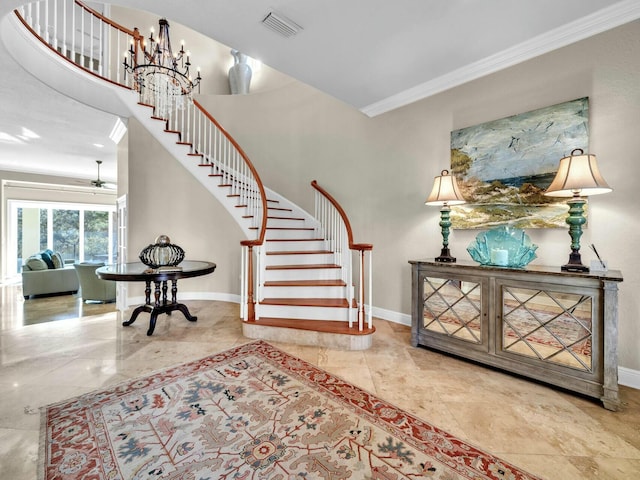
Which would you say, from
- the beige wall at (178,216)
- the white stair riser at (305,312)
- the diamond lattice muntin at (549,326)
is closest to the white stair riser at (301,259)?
the white stair riser at (305,312)

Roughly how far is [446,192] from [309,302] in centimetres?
178

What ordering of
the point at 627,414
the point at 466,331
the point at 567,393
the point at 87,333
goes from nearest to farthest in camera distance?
the point at 627,414
the point at 567,393
the point at 466,331
the point at 87,333

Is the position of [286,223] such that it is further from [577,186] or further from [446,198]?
[577,186]

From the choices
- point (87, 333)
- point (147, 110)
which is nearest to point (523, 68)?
point (147, 110)

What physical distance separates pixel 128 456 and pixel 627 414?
287 cm

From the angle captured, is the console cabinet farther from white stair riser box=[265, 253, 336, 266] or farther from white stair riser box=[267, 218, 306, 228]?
white stair riser box=[267, 218, 306, 228]

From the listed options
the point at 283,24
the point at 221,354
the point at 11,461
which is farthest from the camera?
the point at 221,354

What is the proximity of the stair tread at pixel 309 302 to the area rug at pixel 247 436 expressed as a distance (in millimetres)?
941

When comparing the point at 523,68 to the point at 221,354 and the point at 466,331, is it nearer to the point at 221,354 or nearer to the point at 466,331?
the point at 466,331

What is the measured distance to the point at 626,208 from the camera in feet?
6.89

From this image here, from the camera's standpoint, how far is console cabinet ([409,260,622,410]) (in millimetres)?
1854

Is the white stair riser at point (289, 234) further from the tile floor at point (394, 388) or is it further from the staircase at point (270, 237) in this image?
the tile floor at point (394, 388)

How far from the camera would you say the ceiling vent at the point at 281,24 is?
2.18 m

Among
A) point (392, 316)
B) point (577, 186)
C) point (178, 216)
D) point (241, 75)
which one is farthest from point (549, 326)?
point (241, 75)
